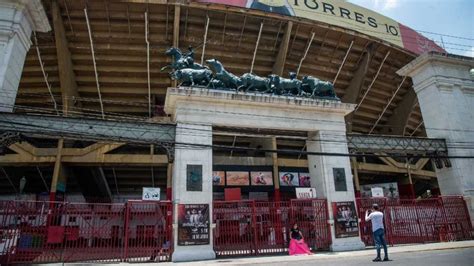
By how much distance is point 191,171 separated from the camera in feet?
43.2

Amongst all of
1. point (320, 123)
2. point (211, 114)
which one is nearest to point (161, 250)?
point (211, 114)

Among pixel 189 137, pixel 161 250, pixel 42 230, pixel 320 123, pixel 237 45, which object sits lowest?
pixel 161 250

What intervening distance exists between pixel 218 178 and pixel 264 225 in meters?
11.8

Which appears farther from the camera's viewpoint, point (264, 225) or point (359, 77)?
point (359, 77)

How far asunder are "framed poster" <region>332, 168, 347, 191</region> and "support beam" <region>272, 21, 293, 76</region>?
11738mm

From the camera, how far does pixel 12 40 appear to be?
13680mm

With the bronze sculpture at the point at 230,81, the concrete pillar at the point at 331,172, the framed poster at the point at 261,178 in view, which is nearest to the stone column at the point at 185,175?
the bronze sculpture at the point at 230,81

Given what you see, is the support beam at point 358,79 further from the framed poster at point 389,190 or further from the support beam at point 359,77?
the framed poster at point 389,190

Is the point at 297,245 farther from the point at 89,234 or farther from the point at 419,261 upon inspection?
the point at 89,234

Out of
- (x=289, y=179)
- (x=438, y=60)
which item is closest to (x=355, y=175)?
(x=289, y=179)

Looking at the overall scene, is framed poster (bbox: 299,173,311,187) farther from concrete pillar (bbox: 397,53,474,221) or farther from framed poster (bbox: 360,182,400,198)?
concrete pillar (bbox: 397,53,474,221)

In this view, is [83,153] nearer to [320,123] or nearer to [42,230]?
[42,230]

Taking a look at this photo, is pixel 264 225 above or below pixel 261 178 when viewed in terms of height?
below

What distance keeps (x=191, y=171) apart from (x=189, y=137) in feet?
4.59
